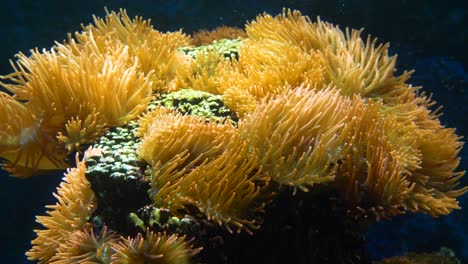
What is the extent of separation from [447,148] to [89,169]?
276cm

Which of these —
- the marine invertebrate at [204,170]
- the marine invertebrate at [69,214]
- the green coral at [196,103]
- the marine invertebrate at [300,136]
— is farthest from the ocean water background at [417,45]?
the marine invertebrate at [69,214]

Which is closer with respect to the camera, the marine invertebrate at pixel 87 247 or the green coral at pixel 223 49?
the marine invertebrate at pixel 87 247

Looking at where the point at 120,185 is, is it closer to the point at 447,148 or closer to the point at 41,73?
the point at 41,73

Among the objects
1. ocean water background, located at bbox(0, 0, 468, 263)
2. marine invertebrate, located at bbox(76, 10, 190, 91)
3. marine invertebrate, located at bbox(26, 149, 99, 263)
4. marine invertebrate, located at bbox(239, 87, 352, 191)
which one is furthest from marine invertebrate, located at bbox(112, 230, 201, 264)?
ocean water background, located at bbox(0, 0, 468, 263)

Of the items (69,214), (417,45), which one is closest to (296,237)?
(69,214)

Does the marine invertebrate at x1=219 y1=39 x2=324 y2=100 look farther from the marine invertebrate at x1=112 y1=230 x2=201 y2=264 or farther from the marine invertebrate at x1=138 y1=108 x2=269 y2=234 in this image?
the marine invertebrate at x1=112 y1=230 x2=201 y2=264

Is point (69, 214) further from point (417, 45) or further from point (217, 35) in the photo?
point (417, 45)

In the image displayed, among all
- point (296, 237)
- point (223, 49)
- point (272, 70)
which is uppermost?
point (223, 49)

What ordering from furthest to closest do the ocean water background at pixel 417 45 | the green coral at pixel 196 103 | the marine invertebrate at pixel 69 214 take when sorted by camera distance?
the ocean water background at pixel 417 45, the green coral at pixel 196 103, the marine invertebrate at pixel 69 214

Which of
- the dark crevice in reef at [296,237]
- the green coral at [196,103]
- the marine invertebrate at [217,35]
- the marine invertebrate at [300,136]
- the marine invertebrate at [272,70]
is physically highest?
the marine invertebrate at [217,35]

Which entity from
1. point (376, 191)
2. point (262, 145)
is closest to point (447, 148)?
point (376, 191)

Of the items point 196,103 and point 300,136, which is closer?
point 300,136

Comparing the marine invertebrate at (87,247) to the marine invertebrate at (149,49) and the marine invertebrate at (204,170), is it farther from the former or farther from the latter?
the marine invertebrate at (149,49)

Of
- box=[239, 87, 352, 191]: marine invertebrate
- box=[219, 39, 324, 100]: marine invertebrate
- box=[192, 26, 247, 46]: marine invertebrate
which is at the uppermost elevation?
box=[192, 26, 247, 46]: marine invertebrate
